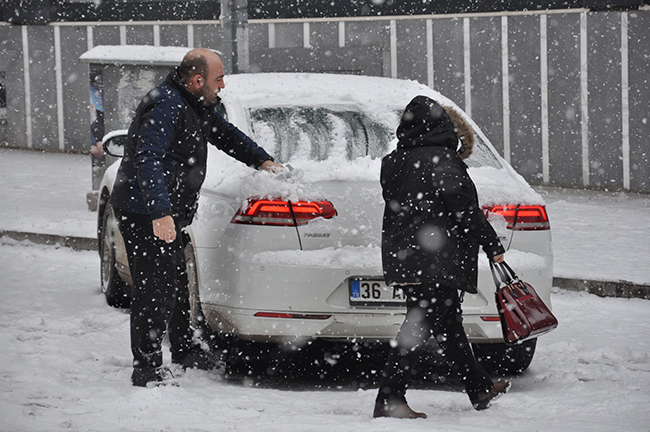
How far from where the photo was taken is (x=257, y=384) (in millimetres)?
5555

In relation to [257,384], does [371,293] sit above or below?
above

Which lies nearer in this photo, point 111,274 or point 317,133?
point 317,133

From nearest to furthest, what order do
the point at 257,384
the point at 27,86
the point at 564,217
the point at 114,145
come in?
the point at 257,384, the point at 114,145, the point at 564,217, the point at 27,86

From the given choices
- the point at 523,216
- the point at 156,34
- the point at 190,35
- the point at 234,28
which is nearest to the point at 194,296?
the point at 523,216

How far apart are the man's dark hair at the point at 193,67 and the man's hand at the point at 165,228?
2.62 feet

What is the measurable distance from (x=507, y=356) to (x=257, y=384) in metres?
1.40

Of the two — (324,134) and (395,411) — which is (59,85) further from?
(395,411)

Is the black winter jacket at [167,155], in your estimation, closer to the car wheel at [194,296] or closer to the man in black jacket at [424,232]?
the car wheel at [194,296]

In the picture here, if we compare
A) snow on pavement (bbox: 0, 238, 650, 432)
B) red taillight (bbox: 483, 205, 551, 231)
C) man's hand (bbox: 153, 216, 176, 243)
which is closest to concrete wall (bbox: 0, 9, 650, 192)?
snow on pavement (bbox: 0, 238, 650, 432)

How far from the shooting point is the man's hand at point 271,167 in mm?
5339

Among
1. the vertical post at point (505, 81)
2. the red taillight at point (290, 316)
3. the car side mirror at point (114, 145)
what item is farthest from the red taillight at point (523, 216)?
the vertical post at point (505, 81)

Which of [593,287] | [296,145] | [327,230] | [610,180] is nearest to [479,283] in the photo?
[327,230]

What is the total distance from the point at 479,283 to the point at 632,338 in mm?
2074

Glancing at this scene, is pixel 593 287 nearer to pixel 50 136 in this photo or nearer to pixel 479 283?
pixel 479 283
